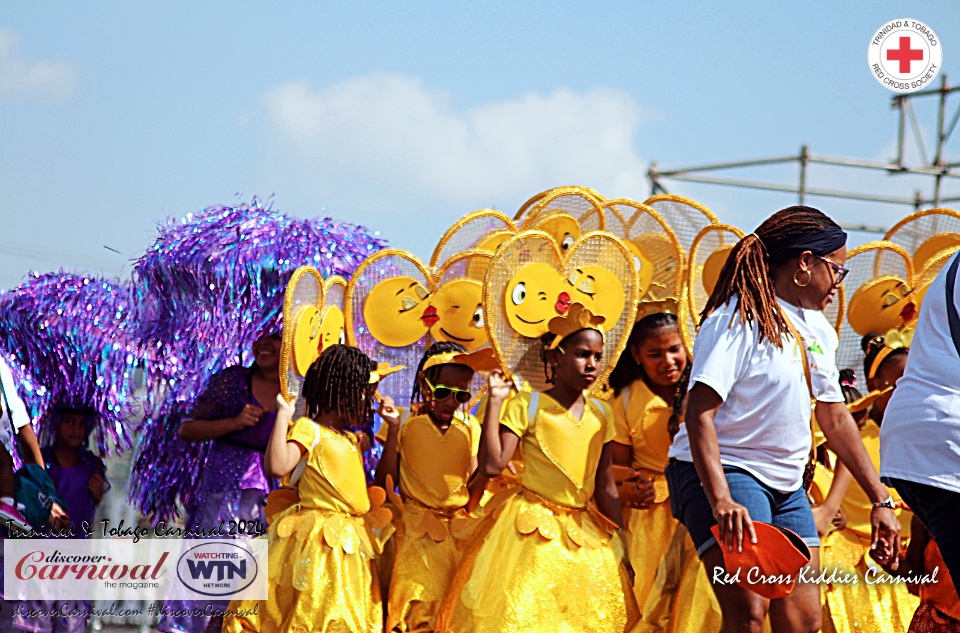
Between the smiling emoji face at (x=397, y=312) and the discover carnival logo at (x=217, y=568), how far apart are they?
124cm

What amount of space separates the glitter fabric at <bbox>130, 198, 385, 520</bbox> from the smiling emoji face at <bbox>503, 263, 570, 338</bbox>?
1473 millimetres

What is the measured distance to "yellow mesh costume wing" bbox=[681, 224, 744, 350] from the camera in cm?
489

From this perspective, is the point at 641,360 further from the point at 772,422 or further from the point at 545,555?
the point at 772,422

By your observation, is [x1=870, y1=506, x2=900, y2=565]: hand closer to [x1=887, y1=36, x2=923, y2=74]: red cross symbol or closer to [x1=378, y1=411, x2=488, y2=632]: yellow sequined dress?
[x1=378, y1=411, x2=488, y2=632]: yellow sequined dress

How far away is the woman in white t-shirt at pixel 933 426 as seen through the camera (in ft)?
8.89

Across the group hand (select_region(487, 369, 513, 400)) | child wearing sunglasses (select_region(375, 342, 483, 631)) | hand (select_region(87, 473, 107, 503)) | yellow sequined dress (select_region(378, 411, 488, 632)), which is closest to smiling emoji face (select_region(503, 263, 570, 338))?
hand (select_region(487, 369, 513, 400))

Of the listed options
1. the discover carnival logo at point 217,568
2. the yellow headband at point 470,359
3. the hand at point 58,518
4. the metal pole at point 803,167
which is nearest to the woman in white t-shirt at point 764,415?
the yellow headband at point 470,359

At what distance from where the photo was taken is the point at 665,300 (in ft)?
16.7

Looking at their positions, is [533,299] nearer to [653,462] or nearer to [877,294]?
[653,462]

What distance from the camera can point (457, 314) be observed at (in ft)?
17.5

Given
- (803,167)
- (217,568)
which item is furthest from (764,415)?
(803,167)

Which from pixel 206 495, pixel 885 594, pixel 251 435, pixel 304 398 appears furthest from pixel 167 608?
pixel 885 594

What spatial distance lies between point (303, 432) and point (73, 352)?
2.85 m

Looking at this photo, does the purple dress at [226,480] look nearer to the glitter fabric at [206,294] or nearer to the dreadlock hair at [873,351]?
the glitter fabric at [206,294]
